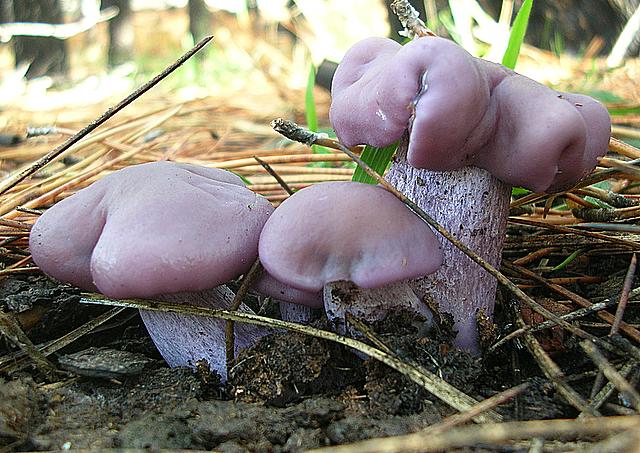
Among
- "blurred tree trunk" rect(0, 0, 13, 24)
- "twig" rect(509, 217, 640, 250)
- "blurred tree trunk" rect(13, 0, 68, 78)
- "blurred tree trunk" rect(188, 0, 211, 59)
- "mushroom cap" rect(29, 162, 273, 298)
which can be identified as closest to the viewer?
"mushroom cap" rect(29, 162, 273, 298)

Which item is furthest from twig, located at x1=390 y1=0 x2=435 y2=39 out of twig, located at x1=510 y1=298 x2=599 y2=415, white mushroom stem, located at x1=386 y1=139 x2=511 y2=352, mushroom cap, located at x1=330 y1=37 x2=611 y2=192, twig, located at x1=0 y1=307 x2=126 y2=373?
twig, located at x1=0 y1=307 x2=126 y2=373

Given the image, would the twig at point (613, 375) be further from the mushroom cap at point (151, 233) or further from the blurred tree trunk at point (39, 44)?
the blurred tree trunk at point (39, 44)

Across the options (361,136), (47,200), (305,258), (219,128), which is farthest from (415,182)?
(219,128)

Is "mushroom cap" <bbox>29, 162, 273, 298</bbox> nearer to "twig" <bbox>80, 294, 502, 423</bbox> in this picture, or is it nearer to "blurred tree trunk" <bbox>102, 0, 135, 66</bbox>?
"twig" <bbox>80, 294, 502, 423</bbox>

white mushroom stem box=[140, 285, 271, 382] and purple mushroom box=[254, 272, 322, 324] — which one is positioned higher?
purple mushroom box=[254, 272, 322, 324]

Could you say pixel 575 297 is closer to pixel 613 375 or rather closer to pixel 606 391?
pixel 606 391

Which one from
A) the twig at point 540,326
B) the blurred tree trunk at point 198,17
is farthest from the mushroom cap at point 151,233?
the blurred tree trunk at point 198,17

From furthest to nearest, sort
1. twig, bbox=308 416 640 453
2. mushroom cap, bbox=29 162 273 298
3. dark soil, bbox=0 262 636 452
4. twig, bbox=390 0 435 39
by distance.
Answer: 1. twig, bbox=390 0 435 39
2. mushroom cap, bbox=29 162 273 298
3. dark soil, bbox=0 262 636 452
4. twig, bbox=308 416 640 453

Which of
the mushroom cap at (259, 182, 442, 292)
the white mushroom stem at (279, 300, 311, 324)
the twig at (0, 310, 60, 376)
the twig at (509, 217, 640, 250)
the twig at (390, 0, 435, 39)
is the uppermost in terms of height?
the twig at (390, 0, 435, 39)
